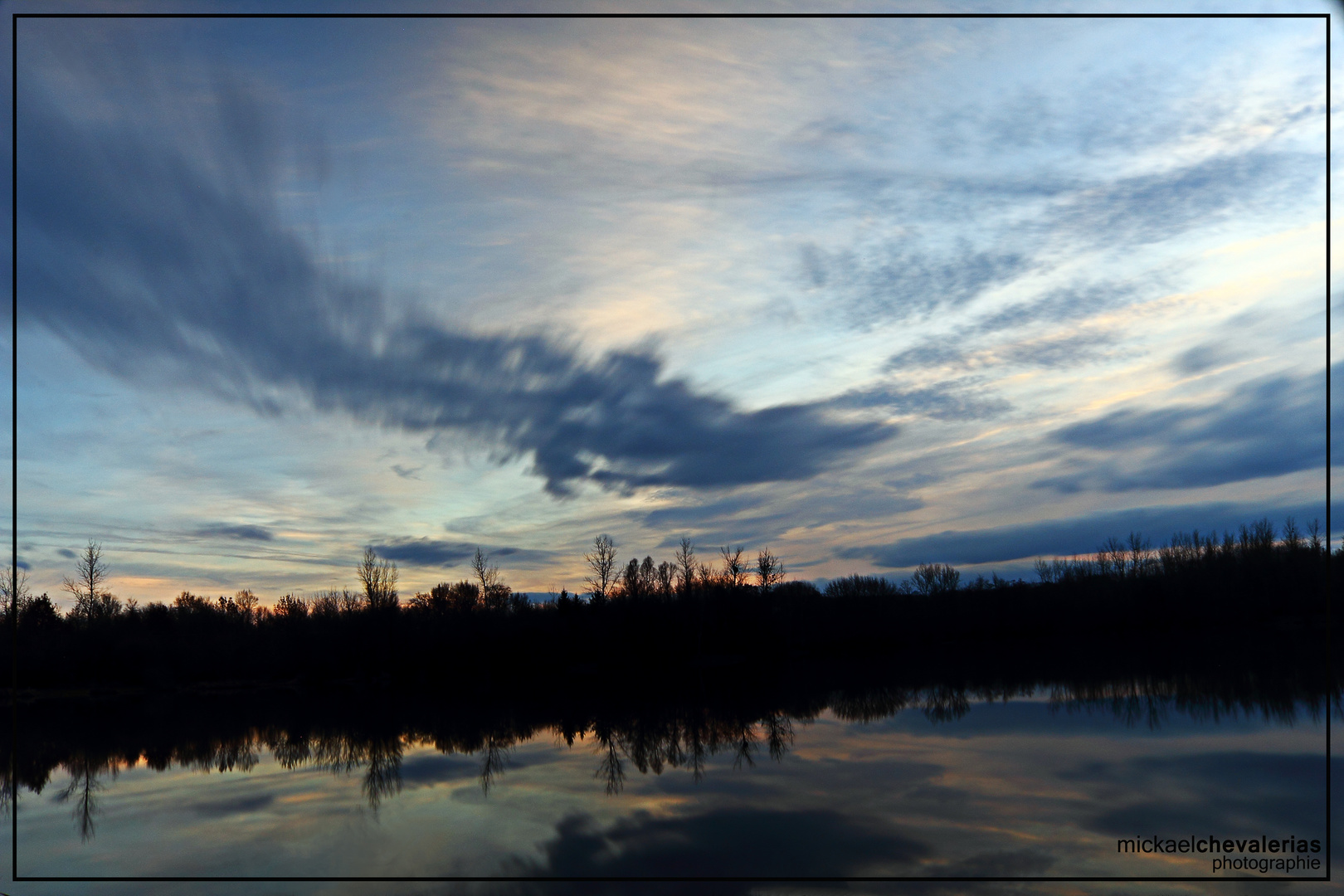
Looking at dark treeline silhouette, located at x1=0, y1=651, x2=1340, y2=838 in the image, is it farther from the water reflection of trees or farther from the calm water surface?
the calm water surface

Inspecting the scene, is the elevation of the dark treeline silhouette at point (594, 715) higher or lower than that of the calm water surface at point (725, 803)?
lower

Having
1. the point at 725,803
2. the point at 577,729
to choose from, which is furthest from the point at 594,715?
the point at 725,803

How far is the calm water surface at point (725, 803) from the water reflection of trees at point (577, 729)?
28 cm

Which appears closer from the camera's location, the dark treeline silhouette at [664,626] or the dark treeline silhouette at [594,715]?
the dark treeline silhouette at [594,715]

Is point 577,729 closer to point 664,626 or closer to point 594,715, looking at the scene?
point 594,715

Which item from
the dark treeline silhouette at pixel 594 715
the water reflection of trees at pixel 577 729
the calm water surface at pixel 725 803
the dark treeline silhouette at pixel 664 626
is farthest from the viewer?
the dark treeline silhouette at pixel 664 626

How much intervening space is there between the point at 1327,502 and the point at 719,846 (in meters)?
11.6

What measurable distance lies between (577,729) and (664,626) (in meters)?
36.1

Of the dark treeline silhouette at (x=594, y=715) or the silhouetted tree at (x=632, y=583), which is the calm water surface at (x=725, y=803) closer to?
the dark treeline silhouette at (x=594, y=715)

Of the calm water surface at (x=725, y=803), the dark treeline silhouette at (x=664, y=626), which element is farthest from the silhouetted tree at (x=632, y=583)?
the calm water surface at (x=725, y=803)

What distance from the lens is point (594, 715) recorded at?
3616 centimetres

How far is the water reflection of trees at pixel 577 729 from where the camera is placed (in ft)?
77.2

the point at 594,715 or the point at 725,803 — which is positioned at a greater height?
the point at 725,803

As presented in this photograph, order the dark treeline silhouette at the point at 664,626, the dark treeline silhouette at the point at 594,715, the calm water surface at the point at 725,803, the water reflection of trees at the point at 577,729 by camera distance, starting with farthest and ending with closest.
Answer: the dark treeline silhouette at the point at 664,626, the dark treeline silhouette at the point at 594,715, the water reflection of trees at the point at 577,729, the calm water surface at the point at 725,803
